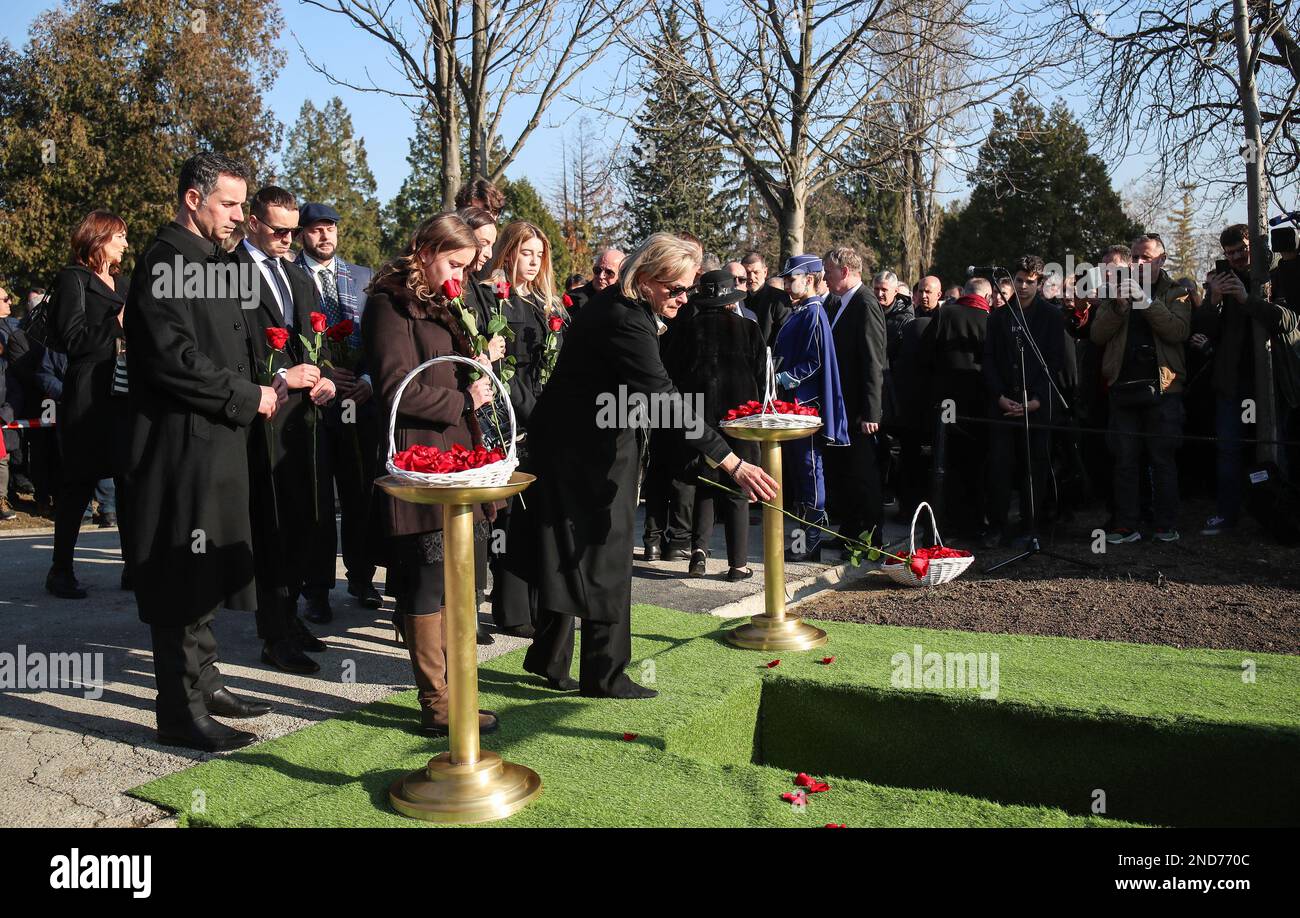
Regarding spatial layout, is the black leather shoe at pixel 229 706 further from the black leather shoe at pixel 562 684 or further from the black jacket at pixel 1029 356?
the black jacket at pixel 1029 356

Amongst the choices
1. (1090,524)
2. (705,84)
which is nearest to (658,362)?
(1090,524)

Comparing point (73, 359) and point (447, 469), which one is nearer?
point (447, 469)

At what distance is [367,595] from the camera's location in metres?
7.06

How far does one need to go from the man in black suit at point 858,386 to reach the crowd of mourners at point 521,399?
0.8 inches

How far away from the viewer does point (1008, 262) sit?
104ft

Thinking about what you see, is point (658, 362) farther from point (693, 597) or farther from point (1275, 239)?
point (1275, 239)

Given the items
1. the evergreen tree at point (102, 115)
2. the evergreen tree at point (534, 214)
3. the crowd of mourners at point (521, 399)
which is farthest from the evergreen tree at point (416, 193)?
the crowd of mourners at point (521, 399)

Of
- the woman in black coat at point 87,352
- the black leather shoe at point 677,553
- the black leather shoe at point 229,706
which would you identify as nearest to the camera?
the black leather shoe at point 229,706

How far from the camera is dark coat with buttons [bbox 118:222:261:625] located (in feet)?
14.5

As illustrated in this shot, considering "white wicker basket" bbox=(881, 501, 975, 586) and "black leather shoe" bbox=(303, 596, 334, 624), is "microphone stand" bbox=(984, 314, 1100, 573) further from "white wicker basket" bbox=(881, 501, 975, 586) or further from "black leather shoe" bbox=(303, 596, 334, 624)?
"black leather shoe" bbox=(303, 596, 334, 624)

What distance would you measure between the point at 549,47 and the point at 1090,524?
7.58 m

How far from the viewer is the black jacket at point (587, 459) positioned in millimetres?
4641

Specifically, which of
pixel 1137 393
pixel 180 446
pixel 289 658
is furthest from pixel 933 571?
pixel 180 446

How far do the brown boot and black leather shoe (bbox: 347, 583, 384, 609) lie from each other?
265 centimetres
